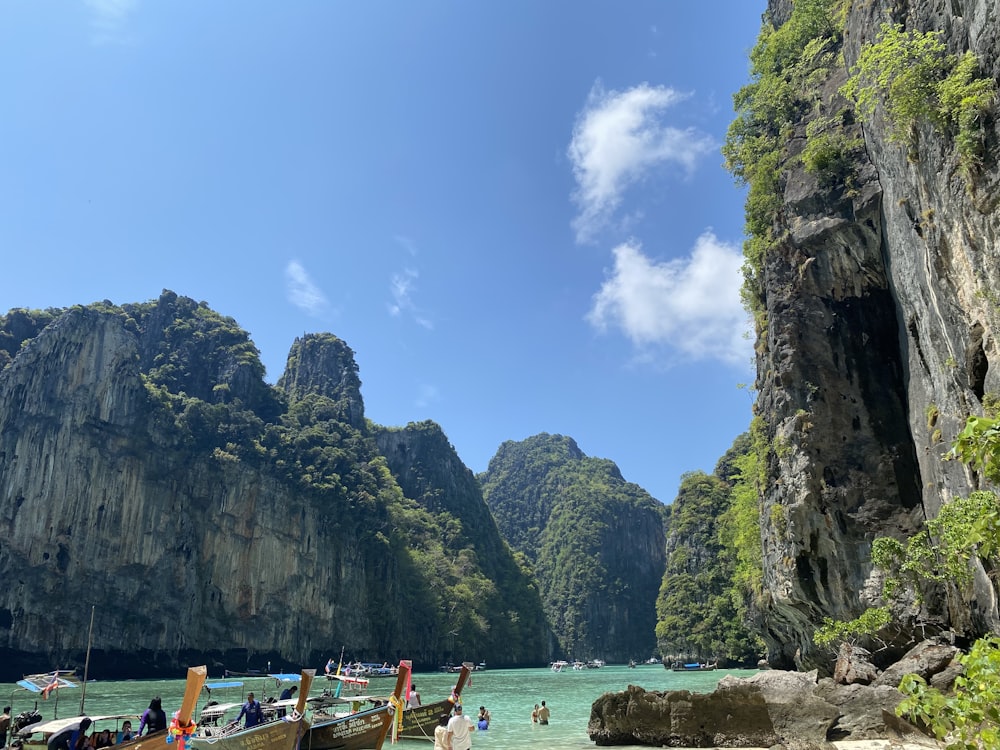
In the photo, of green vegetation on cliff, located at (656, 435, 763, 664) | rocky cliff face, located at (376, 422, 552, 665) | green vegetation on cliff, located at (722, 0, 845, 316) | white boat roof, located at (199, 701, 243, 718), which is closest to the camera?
white boat roof, located at (199, 701, 243, 718)

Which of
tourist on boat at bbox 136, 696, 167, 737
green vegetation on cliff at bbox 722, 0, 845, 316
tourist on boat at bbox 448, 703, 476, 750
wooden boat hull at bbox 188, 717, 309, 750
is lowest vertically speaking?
wooden boat hull at bbox 188, 717, 309, 750

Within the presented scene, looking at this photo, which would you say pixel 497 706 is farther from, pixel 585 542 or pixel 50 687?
pixel 585 542

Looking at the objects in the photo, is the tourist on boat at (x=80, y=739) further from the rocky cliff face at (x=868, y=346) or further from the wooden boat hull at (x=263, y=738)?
the rocky cliff face at (x=868, y=346)

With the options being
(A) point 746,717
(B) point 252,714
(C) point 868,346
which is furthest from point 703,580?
(B) point 252,714

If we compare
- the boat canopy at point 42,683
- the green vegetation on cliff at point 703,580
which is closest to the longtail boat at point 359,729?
the boat canopy at point 42,683

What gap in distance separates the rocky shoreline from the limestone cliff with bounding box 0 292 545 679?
177 feet

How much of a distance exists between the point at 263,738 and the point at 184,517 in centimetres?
5607

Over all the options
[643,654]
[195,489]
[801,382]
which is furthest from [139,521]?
[643,654]

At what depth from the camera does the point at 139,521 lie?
59.8 meters

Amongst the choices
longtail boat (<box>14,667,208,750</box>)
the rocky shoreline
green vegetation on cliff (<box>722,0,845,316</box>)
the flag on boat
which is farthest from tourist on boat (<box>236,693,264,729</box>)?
green vegetation on cliff (<box>722,0,845,316</box>)

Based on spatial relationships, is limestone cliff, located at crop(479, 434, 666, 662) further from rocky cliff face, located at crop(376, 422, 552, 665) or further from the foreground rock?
the foreground rock

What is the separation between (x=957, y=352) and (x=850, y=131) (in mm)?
12147

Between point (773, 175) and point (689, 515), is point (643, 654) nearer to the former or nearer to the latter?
point (689, 515)

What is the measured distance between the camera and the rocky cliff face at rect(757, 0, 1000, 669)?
1197 centimetres
